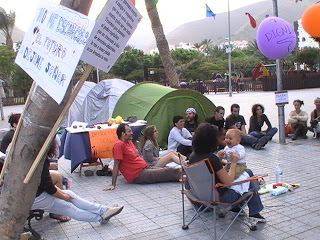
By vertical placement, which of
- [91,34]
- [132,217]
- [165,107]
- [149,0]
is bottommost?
[132,217]

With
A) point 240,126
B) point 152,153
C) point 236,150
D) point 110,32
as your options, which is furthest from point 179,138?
point 110,32

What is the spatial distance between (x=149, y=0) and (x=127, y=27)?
1081cm

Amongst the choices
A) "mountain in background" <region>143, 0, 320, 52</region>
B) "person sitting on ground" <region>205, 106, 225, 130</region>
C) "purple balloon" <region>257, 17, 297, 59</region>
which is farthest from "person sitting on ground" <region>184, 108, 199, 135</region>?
"mountain in background" <region>143, 0, 320, 52</region>

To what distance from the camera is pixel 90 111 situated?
1159 centimetres

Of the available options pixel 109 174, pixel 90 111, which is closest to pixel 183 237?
pixel 109 174

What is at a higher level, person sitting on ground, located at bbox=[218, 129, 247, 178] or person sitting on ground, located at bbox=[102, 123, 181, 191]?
person sitting on ground, located at bbox=[218, 129, 247, 178]

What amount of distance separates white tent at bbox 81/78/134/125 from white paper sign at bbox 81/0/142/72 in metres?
8.52

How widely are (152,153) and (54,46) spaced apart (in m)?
4.24

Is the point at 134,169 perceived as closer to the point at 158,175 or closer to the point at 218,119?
the point at 158,175

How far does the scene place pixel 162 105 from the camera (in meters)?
8.33

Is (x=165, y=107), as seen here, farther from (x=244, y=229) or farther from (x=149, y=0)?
(x=149, y=0)

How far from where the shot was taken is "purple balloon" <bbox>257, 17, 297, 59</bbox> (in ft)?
23.7

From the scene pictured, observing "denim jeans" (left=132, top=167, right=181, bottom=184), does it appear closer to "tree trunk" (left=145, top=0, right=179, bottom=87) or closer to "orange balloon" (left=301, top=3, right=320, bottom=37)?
"orange balloon" (left=301, top=3, right=320, bottom=37)

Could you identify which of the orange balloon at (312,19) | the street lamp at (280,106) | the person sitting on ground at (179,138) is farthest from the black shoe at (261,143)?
the orange balloon at (312,19)
